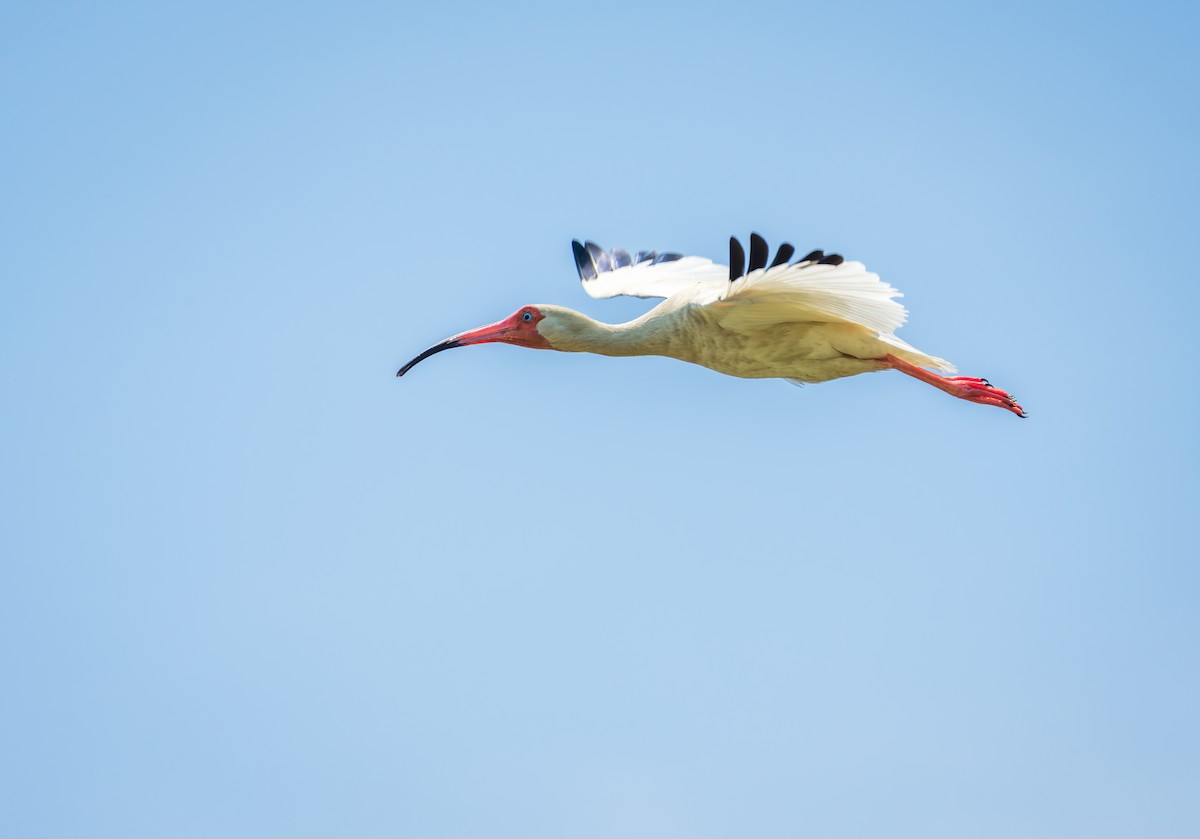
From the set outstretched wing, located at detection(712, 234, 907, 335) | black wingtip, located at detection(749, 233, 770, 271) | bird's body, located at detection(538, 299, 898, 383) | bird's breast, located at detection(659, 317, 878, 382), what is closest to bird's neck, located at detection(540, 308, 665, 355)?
bird's body, located at detection(538, 299, 898, 383)

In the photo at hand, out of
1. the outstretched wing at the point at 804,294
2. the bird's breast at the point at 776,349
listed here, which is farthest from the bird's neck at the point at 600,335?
the outstretched wing at the point at 804,294

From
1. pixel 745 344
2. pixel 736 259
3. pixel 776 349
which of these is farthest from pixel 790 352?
pixel 736 259

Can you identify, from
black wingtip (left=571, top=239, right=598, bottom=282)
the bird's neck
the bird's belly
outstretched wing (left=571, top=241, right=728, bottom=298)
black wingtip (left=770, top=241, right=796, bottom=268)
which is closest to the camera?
black wingtip (left=770, top=241, right=796, bottom=268)

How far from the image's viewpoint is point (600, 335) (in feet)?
45.6

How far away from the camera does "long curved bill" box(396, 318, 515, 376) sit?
14523 mm

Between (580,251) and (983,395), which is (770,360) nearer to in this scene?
(983,395)

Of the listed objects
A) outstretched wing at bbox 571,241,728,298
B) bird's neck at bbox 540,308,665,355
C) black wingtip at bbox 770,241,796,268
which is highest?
outstretched wing at bbox 571,241,728,298

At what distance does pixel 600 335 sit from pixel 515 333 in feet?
3.34

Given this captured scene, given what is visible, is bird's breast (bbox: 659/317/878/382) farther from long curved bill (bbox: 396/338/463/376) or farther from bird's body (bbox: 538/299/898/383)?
long curved bill (bbox: 396/338/463/376)

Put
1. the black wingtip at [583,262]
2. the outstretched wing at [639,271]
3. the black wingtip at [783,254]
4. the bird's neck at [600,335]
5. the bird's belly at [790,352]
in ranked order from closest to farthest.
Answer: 1. the black wingtip at [783,254]
2. the bird's belly at [790,352]
3. the bird's neck at [600,335]
4. the outstretched wing at [639,271]
5. the black wingtip at [583,262]

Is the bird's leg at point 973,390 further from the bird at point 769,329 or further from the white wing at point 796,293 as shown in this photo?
the white wing at point 796,293

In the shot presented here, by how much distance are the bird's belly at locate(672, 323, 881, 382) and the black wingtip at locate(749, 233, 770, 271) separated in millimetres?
A: 1457

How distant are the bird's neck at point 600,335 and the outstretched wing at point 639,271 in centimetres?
145

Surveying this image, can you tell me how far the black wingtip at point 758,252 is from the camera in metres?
11.4
